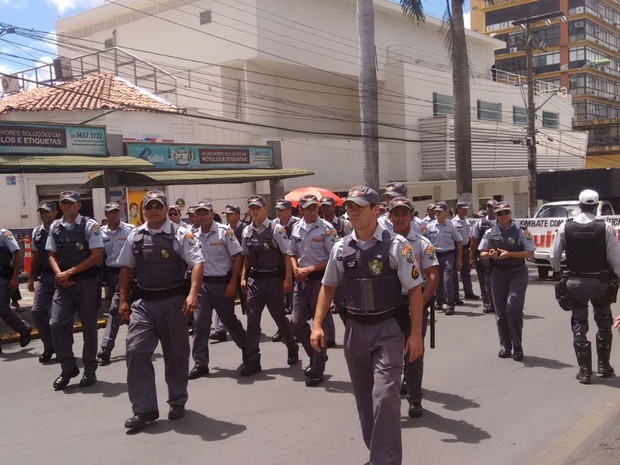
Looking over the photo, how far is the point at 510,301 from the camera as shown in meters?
7.01

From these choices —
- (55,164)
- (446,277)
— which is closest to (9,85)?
(55,164)

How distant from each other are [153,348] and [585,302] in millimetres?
4106

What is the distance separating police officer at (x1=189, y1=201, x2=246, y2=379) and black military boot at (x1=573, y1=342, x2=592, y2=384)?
11.3ft

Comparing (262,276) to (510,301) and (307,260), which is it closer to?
(307,260)

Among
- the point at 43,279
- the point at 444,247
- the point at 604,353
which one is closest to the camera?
the point at 604,353

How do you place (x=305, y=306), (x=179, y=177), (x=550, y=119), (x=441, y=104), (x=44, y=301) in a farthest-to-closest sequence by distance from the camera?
1. (x=550, y=119)
2. (x=441, y=104)
3. (x=179, y=177)
4. (x=44, y=301)
5. (x=305, y=306)

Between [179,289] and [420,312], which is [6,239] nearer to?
[179,289]

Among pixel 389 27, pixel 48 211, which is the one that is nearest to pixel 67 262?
pixel 48 211

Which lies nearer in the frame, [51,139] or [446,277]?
[446,277]

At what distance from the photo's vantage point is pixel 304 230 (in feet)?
23.0

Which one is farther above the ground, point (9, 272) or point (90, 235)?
point (90, 235)

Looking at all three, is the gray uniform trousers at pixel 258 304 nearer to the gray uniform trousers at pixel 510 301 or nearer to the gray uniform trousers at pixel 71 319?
the gray uniform trousers at pixel 71 319

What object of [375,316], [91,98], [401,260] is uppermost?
[91,98]

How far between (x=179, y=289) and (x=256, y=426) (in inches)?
52.2
